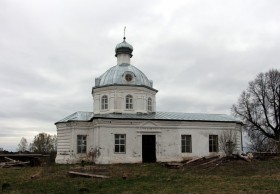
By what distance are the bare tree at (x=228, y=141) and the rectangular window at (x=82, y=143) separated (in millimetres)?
10997

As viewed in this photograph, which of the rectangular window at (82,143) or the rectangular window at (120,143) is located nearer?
the rectangular window at (120,143)

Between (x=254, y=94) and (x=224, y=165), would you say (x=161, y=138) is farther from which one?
(x=254, y=94)

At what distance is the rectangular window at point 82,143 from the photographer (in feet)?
88.8

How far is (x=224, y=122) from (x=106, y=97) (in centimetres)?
1010

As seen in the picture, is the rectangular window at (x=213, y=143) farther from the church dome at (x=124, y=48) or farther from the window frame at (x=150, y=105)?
the church dome at (x=124, y=48)

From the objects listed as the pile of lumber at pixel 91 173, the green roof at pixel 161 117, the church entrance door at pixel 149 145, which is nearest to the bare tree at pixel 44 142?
the green roof at pixel 161 117

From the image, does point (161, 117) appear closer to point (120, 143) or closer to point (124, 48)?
point (120, 143)

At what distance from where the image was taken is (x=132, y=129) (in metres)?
26.2

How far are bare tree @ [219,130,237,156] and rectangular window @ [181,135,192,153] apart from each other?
8.54 ft

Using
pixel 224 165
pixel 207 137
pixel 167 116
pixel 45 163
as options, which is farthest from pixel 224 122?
pixel 45 163

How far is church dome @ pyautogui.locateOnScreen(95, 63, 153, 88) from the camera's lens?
2850 cm

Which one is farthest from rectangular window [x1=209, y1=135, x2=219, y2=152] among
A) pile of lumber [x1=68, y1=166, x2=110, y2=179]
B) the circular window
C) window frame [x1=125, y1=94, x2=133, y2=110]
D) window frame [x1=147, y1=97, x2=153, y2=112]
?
pile of lumber [x1=68, y1=166, x2=110, y2=179]

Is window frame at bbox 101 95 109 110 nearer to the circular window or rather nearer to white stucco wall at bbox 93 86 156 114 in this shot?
white stucco wall at bbox 93 86 156 114

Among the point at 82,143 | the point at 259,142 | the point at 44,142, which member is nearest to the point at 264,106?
the point at 259,142
